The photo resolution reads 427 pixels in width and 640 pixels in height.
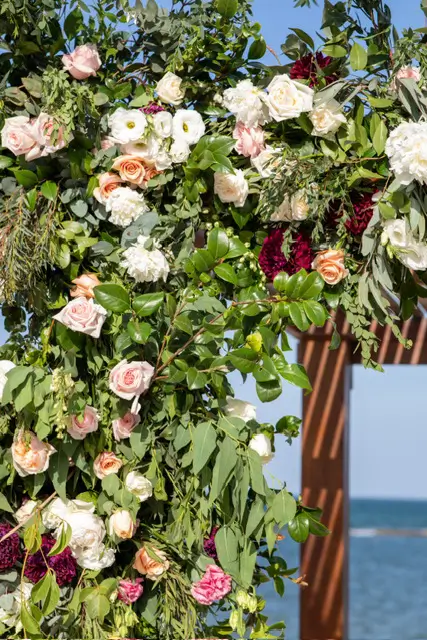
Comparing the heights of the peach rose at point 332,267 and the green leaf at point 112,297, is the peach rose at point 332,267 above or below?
above

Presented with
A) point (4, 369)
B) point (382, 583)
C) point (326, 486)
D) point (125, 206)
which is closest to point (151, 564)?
point (4, 369)

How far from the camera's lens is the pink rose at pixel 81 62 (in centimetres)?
178

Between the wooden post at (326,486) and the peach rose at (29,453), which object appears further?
the wooden post at (326,486)

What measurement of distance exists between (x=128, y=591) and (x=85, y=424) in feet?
1.17

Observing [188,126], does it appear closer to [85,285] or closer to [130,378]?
[85,285]

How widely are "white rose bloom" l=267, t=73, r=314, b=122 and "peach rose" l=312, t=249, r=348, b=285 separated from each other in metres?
0.29

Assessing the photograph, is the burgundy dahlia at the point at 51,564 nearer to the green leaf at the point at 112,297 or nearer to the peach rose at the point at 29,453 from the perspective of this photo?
the peach rose at the point at 29,453

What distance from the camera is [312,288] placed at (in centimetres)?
163

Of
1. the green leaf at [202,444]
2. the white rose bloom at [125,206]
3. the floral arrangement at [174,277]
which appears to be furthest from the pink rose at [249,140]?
the green leaf at [202,444]

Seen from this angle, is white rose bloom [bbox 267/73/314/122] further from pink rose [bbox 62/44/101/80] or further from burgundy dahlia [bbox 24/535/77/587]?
burgundy dahlia [bbox 24/535/77/587]

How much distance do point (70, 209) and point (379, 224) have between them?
659 millimetres

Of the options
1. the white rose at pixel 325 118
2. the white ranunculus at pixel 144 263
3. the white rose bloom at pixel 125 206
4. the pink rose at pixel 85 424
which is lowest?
the pink rose at pixel 85 424

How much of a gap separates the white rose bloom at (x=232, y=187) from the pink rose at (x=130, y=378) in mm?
389

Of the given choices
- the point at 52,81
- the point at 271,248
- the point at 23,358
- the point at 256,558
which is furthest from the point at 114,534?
the point at 52,81
